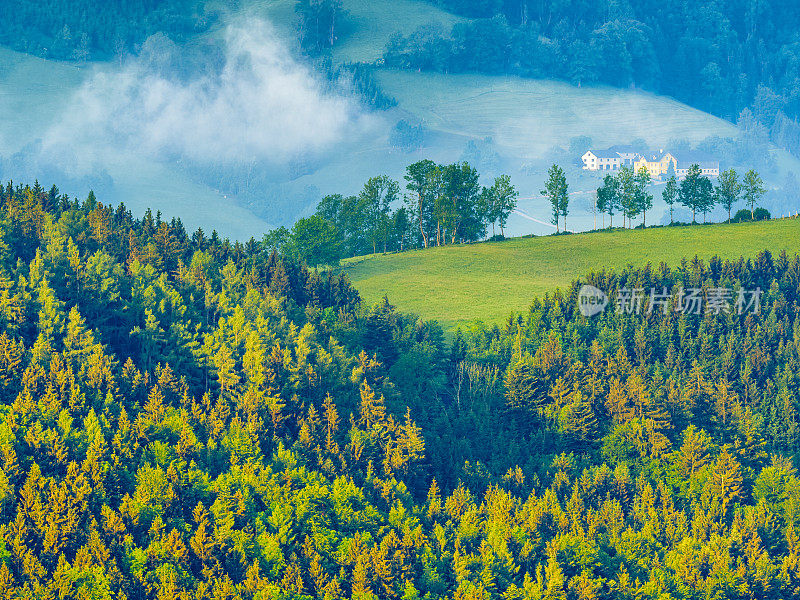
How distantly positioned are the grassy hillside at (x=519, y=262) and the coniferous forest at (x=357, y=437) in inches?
467

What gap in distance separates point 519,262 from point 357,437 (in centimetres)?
7491

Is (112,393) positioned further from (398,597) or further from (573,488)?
(573,488)

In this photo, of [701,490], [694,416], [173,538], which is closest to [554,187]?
[694,416]

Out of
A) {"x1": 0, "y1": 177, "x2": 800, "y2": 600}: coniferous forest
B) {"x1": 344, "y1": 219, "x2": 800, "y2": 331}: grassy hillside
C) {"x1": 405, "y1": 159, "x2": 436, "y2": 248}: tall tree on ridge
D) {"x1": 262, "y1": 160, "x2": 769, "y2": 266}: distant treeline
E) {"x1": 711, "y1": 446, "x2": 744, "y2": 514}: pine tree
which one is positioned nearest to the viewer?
{"x1": 0, "y1": 177, "x2": 800, "y2": 600}: coniferous forest

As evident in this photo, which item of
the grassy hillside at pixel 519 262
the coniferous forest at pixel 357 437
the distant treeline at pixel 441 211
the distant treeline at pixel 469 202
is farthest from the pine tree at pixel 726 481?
the distant treeline at pixel 441 211

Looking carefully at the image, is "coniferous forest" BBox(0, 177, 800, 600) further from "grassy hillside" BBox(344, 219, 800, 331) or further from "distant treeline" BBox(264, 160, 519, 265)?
"distant treeline" BBox(264, 160, 519, 265)

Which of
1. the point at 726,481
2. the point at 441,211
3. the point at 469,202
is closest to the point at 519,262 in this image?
the point at 441,211

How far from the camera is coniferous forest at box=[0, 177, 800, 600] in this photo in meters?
77.9

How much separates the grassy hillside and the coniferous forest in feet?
38.9

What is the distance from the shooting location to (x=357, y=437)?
313ft

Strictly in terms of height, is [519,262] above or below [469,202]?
below

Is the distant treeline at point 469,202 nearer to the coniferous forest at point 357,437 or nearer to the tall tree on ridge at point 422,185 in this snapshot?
the tall tree on ridge at point 422,185

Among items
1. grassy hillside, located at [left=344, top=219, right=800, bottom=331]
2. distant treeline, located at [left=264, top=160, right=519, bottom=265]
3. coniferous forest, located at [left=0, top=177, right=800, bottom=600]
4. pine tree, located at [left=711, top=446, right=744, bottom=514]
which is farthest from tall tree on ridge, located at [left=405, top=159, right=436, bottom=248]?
pine tree, located at [left=711, top=446, right=744, bottom=514]

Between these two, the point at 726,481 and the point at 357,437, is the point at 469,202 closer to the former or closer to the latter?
the point at 726,481
